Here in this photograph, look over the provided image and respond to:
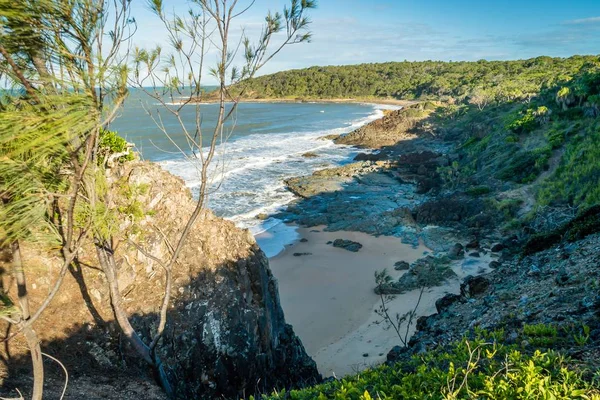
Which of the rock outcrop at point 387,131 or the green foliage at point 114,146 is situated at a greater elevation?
the green foliage at point 114,146

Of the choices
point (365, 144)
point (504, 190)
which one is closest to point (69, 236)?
point (504, 190)

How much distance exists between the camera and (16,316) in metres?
4.71

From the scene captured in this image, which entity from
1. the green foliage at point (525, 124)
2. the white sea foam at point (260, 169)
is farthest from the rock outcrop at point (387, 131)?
the green foliage at point (525, 124)

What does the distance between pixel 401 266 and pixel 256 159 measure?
91.5 ft

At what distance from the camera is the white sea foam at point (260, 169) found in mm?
27708

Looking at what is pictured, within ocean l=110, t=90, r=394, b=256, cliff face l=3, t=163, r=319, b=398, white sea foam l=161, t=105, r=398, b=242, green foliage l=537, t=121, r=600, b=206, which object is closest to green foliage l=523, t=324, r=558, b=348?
cliff face l=3, t=163, r=319, b=398

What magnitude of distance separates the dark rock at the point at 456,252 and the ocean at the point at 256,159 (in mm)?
8672

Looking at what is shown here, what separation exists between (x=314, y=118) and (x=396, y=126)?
98.8ft

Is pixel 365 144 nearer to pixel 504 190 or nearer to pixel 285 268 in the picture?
pixel 504 190

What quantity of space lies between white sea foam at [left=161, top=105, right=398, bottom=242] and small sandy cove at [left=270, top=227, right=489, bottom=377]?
3295 millimetres

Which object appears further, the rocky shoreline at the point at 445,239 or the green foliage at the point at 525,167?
the green foliage at the point at 525,167

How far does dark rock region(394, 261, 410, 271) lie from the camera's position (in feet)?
61.9

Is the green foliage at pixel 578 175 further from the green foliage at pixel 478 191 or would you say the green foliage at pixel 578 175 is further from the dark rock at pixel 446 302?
the dark rock at pixel 446 302

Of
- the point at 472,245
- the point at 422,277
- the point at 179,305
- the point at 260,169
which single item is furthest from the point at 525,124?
the point at 179,305
